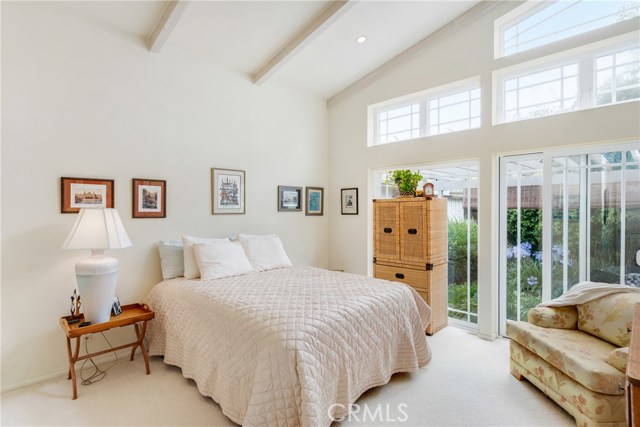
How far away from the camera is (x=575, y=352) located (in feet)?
6.64

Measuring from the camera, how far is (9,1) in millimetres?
2414

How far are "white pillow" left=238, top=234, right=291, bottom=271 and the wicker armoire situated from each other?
3.86 feet

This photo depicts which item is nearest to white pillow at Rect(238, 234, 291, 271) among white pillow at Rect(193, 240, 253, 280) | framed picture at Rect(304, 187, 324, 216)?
white pillow at Rect(193, 240, 253, 280)

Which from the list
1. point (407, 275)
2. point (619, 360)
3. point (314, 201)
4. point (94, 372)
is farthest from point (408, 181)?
point (94, 372)

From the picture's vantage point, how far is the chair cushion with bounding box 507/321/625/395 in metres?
1.77

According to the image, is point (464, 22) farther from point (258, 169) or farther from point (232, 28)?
point (258, 169)

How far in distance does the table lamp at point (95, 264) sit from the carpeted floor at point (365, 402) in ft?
1.87

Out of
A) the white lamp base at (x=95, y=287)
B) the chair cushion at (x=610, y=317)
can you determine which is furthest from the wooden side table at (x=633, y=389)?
the white lamp base at (x=95, y=287)

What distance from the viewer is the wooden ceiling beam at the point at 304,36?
2834 millimetres

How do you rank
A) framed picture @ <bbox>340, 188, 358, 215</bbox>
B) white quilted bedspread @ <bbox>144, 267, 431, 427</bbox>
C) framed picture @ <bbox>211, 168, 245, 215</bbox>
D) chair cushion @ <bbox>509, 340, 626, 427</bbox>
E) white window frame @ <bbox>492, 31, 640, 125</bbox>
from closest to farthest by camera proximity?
white quilted bedspread @ <bbox>144, 267, 431, 427</bbox> < chair cushion @ <bbox>509, 340, 626, 427</bbox> < white window frame @ <bbox>492, 31, 640, 125</bbox> < framed picture @ <bbox>211, 168, 245, 215</bbox> < framed picture @ <bbox>340, 188, 358, 215</bbox>

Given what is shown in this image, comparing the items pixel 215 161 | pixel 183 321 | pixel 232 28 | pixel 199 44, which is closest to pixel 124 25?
pixel 199 44

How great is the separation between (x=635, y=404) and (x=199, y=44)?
3.86 m

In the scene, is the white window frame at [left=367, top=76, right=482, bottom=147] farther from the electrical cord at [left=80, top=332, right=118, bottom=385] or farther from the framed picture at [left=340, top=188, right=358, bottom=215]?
the electrical cord at [left=80, top=332, right=118, bottom=385]

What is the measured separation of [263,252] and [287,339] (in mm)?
1784
